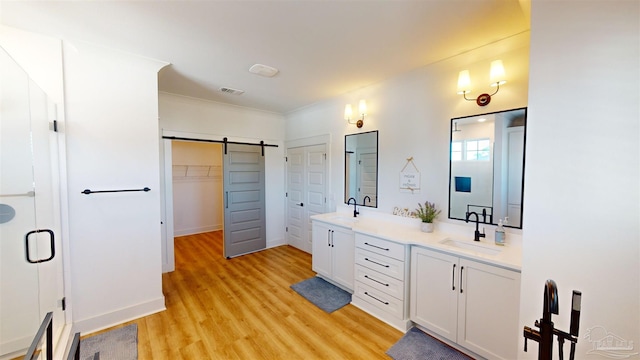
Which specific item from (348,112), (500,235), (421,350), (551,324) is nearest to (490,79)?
(500,235)

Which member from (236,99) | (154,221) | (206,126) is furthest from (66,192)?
(236,99)

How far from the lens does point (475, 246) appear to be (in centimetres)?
220

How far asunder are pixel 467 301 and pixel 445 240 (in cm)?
54

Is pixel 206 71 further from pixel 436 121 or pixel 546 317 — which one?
pixel 546 317

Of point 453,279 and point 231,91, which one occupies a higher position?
point 231,91

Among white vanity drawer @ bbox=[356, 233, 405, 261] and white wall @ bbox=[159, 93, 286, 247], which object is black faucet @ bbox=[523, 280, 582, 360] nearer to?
white vanity drawer @ bbox=[356, 233, 405, 261]

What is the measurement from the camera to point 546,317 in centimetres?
78

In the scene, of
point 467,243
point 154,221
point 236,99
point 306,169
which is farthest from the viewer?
point 306,169

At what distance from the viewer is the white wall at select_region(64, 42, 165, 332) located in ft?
7.24

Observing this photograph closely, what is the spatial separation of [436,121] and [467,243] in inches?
50.2

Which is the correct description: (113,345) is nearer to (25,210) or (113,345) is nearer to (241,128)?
(25,210)

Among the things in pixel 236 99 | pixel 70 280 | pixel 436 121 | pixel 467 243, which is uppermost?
pixel 236 99

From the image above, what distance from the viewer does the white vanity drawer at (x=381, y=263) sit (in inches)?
91.7

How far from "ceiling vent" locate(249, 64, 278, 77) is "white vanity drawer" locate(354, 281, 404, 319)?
2.59m
